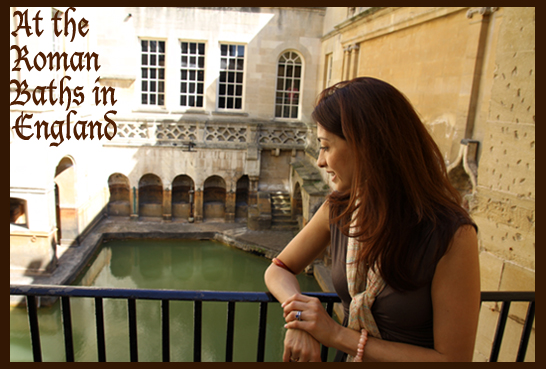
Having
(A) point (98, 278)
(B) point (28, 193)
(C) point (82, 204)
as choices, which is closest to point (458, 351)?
(B) point (28, 193)

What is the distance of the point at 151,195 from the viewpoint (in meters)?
12.8

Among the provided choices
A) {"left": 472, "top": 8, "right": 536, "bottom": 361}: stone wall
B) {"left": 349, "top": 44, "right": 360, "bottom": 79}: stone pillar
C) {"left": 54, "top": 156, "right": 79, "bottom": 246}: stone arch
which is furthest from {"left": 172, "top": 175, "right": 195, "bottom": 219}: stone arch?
{"left": 472, "top": 8, "right": 536, "bottom": 361}: stone wall

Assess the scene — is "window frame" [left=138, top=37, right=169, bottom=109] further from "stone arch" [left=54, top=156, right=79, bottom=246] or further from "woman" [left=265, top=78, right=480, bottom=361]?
"woman" [left=265, top=78, right=480, bottom=361]

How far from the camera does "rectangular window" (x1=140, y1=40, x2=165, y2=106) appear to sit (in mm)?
11773

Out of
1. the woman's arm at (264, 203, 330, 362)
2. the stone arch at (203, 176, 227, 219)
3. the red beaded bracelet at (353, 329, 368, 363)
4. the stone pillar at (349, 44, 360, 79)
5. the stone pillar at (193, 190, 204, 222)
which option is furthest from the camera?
the stone arch at (203, 176, 227, 219)

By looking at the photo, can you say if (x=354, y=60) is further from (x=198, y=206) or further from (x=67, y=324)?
(x=67, y=324)

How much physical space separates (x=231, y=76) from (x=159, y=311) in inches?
291

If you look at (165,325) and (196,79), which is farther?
(196,79)

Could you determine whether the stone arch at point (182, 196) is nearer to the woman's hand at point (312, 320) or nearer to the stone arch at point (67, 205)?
the stone arch at point (67, 205)

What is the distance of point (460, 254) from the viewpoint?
0.99m

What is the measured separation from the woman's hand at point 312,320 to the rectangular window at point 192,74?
11574 millimetres

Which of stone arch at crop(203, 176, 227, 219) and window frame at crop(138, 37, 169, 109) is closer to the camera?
window frame at crop(138, 37, 169, 109)

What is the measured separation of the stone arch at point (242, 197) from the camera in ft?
41.9

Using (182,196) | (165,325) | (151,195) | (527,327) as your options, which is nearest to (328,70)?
(182,196)
